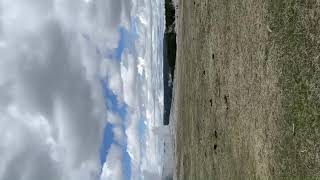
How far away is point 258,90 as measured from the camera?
892cm

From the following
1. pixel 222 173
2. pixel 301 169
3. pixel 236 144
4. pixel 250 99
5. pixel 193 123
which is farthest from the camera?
pixel 193 123

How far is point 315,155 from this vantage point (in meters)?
6.09

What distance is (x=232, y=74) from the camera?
1137 cm

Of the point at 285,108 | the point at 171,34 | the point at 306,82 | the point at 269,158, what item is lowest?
the point at 171,34

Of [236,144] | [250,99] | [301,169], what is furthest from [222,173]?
[301,169]

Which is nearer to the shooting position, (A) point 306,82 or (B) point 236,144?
(A) point 306,82

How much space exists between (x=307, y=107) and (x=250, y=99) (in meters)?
2.98

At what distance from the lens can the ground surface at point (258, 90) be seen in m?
6.51

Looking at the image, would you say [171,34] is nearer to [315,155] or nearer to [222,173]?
[222,173]

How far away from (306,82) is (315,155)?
1.06 m

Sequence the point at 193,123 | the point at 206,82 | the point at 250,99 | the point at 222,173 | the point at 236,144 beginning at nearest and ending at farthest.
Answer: the point at 250,99, the point at 236,144, the point at 222,173, the point at 206,82, the point at 193,123

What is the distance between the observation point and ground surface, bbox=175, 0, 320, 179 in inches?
256

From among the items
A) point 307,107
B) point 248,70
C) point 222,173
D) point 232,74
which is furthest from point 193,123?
point 307,107

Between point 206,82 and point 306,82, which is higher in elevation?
point 306,82
